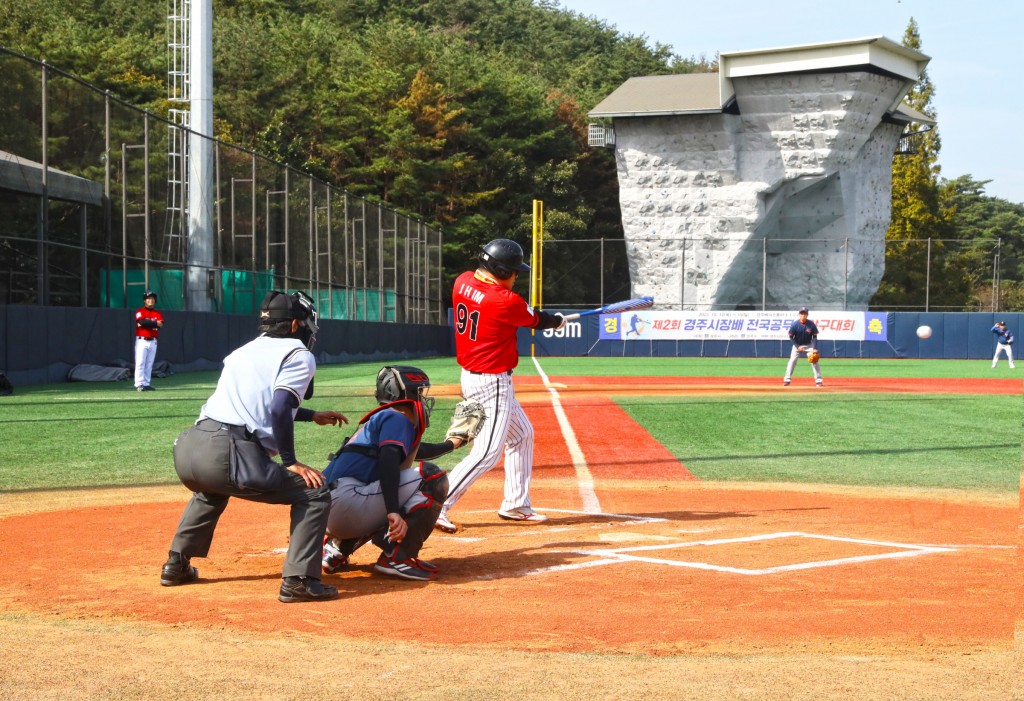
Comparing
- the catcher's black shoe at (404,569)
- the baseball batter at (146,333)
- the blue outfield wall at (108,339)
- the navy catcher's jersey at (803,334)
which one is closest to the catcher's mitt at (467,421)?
the catcher's black shoe at (404,569)

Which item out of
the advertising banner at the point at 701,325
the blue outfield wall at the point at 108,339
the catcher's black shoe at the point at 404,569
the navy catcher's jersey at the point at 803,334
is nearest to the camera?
the catcher's black shoe at the point at 404,569

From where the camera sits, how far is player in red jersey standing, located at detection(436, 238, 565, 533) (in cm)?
782

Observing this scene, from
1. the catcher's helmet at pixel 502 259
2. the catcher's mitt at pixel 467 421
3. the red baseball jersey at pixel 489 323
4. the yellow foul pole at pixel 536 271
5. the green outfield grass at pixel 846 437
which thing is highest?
the yellow foul pole at pixel 536 271

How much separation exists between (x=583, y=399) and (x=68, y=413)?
31.3 feet

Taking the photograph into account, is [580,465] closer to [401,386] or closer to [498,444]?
[498,444]

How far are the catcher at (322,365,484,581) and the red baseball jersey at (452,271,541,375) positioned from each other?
1.39m

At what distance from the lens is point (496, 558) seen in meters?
7.09

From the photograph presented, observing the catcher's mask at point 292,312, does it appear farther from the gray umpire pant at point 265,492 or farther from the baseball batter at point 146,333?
the baseball batter at point 146,333

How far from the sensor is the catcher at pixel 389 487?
241 inches

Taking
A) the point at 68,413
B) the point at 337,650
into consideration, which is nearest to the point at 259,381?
the point at 337,650

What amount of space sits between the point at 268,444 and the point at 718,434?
11.1 meters

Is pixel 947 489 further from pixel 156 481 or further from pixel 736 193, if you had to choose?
pixel 736 193

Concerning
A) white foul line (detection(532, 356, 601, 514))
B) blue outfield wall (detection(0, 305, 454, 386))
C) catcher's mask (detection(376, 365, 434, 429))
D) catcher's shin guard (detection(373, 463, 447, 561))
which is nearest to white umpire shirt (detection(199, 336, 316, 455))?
catcher's mask (detection(376, 365, 434, 429))

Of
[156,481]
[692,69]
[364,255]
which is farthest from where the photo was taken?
[692,69]
